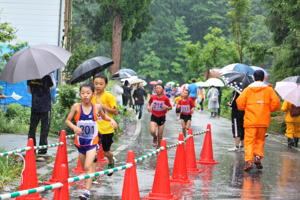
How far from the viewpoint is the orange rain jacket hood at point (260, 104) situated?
9227 mm

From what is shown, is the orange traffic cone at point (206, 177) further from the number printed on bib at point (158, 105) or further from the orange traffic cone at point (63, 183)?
the orange traffic cone at point (63, 183)

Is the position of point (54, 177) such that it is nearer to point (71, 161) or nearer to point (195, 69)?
point (71, 161)

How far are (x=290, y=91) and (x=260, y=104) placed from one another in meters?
3.19

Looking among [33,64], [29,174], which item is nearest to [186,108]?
[33,64]

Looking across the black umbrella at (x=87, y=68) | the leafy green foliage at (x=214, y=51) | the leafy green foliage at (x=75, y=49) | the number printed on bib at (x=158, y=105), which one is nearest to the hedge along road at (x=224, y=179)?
the number printed on bib at (x=158, y=105)

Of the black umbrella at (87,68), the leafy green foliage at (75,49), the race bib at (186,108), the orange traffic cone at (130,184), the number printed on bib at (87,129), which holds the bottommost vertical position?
the orange traffic cone at (130,184)

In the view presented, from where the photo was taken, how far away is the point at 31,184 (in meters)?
5.98

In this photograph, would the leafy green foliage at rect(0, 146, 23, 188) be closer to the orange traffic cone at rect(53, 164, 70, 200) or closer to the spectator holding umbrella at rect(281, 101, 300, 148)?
the orange traffic cone at rect(53, 164, 70, 200)

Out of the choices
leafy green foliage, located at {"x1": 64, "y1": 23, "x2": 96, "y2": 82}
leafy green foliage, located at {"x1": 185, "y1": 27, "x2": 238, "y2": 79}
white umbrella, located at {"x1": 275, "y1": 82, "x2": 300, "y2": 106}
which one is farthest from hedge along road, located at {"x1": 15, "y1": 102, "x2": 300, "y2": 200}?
leafy green foliage, located at {"x1": 185, "y1": 27, "x2": 238, "y2": 79}

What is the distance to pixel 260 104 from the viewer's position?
9.27m

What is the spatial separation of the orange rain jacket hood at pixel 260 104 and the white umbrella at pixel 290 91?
9.11ft

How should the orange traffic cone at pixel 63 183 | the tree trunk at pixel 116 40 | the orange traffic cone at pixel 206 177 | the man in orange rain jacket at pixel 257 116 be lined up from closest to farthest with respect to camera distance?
the orange traffic cone at pixel 63 183
the orange traffic cone at pixel 206 177
the man in orange rain jacket at pixel 257 116
the tree trunk at pixel 116 40

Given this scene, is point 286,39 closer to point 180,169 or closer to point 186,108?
point 186,108

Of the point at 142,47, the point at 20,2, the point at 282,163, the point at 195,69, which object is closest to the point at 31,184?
the point at 282,163
